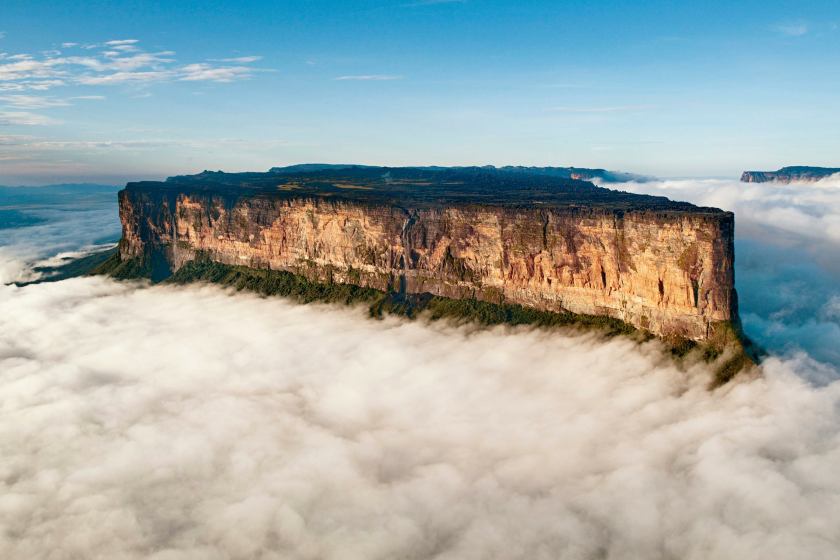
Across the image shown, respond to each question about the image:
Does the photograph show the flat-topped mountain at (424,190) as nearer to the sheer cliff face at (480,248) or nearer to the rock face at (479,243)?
the rock face at (479,243)

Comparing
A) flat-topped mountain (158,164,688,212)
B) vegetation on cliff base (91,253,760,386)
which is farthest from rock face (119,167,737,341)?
vegetation on cliff base (91,253,760,386)

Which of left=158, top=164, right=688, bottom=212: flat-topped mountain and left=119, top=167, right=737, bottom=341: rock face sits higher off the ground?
left=158, top=164, right=688, bottom=212: flat-topped mountain

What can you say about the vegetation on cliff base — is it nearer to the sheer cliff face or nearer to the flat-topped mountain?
the sheer cliff face

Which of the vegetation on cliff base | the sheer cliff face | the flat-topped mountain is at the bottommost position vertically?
the vegetation on cliff base

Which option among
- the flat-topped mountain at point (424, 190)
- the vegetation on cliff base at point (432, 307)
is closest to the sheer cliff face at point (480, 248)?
the vegetation on cliff base at point (432, 307)

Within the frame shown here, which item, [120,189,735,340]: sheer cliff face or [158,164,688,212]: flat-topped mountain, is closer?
[120,189,735,340]: sheer cliff face

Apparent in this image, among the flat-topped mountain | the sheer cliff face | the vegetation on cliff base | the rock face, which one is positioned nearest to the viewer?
the vegetation on cliff base

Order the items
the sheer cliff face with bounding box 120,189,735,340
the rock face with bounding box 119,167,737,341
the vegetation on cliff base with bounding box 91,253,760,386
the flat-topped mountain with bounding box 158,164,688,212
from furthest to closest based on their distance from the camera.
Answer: the flat-topped mountain with bounding box 158,164,688,212 < the rock face with bounding box 119,167,737,341 < the sheer cliff face with bounding box 120,189,735,340 < the vegetation on cliff base with bounding box 91,253,760,386

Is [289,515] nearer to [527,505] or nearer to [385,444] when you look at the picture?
[385,444]
